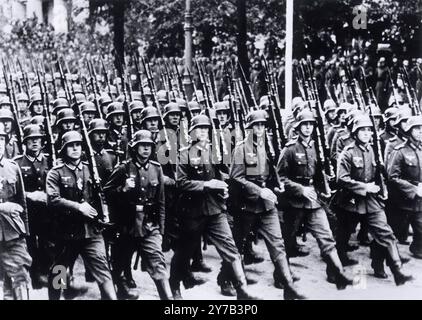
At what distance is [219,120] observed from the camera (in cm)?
983

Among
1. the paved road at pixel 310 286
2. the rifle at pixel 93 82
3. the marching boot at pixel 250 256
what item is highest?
the rifle at pixel 93 82

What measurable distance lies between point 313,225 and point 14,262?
3518 mm

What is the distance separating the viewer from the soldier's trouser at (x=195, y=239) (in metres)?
7.62

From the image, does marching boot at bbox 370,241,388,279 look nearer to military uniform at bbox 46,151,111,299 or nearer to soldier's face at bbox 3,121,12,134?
military uniform at bbox 46,151,111,299

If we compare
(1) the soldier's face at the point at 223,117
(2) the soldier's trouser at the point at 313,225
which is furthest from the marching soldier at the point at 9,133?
(2) the soldier's trouser at the point at 313,225

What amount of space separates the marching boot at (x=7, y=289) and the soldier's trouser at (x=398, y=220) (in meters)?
5.10

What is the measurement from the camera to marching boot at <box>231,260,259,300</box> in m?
7.48

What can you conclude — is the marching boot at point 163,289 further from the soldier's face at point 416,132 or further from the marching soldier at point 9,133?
the soldier's face at point 416,132

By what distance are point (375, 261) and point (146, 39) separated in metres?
5.69

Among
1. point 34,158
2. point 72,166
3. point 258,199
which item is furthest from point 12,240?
point 258,199

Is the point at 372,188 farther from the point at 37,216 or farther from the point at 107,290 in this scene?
the point at 37,216

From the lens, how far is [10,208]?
7238 mm

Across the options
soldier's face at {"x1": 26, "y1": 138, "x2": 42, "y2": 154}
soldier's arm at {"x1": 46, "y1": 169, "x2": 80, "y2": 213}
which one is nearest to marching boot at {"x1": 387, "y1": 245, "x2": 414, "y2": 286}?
soldier's arm at {"x1": 46, "y1": 169, "x2": 80, "y2": 213}
